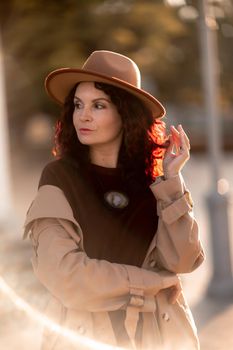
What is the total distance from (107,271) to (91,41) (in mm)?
20691

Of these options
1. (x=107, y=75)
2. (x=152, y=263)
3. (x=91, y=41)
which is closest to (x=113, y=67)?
(x=107, y=75)

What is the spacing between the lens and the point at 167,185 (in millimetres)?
2127

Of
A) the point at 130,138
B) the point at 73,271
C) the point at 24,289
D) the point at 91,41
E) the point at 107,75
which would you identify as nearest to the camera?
the point at 73,271

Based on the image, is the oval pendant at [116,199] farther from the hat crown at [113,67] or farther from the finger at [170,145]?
the hat crown at [113,67]

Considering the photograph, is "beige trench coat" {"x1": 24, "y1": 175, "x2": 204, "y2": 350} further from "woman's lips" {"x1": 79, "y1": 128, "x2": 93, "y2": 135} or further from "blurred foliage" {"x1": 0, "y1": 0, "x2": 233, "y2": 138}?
"blurred foliage" {"x1": 0, "y1": 0, "x2": 233, "y2": 138}

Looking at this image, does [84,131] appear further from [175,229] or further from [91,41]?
[91,41]

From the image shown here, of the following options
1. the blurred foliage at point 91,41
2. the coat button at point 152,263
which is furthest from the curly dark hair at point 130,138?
the blurred foliage at point 91,41

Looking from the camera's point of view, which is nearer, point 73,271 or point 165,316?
point 73,271

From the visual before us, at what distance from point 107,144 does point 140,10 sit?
65.9 feet

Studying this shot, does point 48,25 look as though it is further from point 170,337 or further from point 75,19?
point 170,337

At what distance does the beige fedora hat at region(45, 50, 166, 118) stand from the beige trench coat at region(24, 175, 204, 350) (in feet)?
0.82

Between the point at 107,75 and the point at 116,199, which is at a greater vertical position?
the point at 107,75

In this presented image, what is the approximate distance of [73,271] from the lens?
2010 millimetres

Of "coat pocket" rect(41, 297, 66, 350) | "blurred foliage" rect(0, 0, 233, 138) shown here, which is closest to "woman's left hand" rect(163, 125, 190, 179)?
"coat pocket" rect(41, 297, 66, 350)
